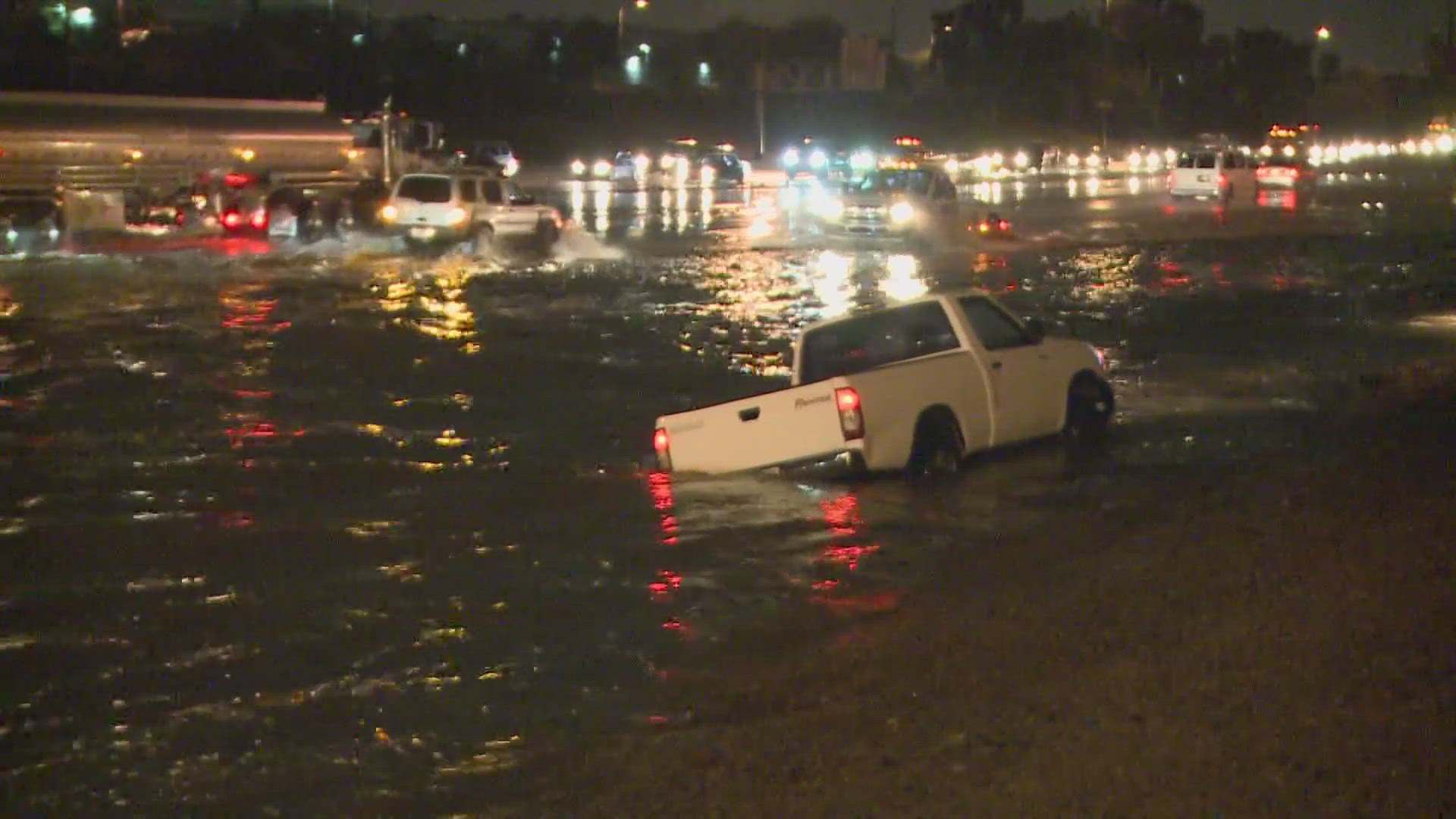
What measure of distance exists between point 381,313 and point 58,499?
12.5 m

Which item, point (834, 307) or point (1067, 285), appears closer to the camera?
point (834, 307)

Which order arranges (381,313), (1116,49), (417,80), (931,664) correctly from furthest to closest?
(1116,49) → (417,80) → (381,313) → (931,664)

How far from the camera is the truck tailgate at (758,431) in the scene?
12.2 metres

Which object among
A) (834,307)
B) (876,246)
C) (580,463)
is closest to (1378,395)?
(580,463)

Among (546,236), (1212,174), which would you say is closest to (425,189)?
(546,236)

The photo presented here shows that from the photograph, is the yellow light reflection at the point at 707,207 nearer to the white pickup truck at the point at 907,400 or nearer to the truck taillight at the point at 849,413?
the white pickup truck at the point at 907,400

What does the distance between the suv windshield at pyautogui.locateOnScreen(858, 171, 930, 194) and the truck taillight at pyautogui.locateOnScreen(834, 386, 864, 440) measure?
26671 mm

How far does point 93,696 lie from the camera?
323 inches

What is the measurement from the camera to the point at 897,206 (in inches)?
1502

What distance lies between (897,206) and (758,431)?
26371mm

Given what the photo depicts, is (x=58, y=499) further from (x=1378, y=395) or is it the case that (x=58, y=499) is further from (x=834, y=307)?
(x=834, y=307)

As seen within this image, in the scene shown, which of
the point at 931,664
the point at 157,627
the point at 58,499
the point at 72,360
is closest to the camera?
the point at 931,664

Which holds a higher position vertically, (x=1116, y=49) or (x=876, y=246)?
(x=1116, y=49)

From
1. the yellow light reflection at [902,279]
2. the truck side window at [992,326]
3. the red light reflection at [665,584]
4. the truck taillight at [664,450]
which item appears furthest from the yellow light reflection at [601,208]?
the red light reflection at [665,584]
